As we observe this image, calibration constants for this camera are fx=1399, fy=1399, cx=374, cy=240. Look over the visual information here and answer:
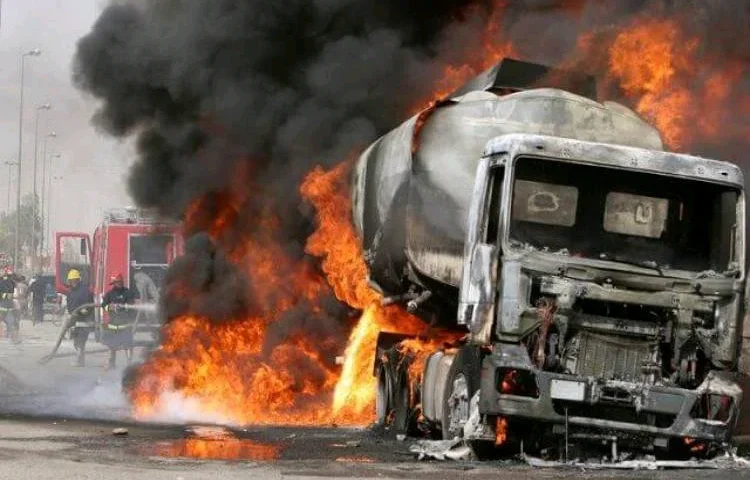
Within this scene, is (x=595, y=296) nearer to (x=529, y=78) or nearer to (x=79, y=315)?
(x=529, y=78)

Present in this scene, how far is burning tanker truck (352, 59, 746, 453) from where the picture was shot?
35.2 ft

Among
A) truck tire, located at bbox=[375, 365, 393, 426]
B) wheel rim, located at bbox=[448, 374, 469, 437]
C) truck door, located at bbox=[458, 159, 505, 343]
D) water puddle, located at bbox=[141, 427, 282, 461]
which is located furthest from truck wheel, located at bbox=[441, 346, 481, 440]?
truck tire, located at bbox=[375, 365, 393, 426]

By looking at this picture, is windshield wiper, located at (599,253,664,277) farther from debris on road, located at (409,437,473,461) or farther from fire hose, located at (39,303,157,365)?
fire hose, located at (39,303,157,365)

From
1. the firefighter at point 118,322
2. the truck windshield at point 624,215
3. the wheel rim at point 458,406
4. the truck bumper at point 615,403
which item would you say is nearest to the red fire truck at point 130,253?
the firefighter at point 118,322

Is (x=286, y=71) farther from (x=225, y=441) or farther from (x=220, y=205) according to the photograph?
(x=225, y=441)

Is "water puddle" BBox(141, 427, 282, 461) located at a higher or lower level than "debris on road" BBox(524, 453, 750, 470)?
lower

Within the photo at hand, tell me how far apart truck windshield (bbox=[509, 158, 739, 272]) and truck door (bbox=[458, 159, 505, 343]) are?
21cm

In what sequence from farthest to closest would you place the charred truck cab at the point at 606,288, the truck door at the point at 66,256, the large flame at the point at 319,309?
the truck door at the point at 66,256, the large flame at the point at 319,309, the charred truck cab at the point at 606,288

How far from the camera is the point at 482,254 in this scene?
1101 centimetres

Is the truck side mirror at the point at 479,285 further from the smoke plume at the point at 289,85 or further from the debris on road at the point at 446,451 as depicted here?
the smoke plume at the point at 289,85

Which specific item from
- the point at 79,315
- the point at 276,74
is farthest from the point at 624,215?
the point at 79,315

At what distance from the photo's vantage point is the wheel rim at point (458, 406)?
11477mm

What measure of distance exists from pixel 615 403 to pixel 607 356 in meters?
0.38

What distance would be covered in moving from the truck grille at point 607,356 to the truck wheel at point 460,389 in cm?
81
